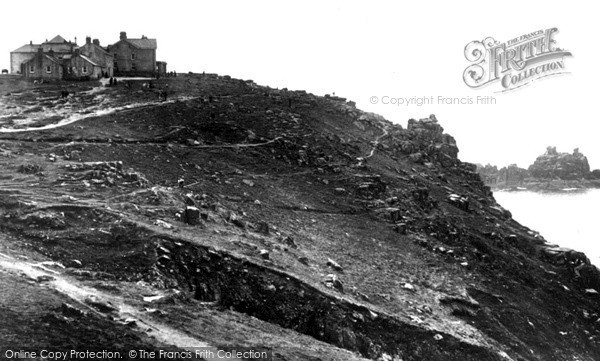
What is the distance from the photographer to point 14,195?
27281mm

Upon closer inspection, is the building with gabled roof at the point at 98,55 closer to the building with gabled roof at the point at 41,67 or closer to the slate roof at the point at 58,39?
the building with gabled roof at the point at 41,67

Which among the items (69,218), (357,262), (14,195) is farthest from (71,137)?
(357,262)

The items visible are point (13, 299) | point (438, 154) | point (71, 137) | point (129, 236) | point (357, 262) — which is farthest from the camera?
point (438, 154)

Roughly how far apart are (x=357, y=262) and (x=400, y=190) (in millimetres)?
15323

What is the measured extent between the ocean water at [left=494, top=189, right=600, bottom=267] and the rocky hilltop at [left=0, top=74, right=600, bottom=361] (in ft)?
101

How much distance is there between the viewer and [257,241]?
2991 cm

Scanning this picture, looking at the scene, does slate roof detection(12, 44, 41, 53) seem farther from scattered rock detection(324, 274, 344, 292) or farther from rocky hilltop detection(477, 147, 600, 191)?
rocky hilltop detection(477, 147, 600, 191)

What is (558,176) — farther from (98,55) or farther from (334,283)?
(334,283)

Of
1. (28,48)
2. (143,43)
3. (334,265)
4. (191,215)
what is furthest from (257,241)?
(28,48)

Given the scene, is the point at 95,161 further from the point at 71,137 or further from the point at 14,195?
the point at 14,195

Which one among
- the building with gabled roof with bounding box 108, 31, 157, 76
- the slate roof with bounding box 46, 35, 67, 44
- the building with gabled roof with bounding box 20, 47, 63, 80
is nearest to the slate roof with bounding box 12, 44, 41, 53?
the slate roof with bounding box 46, 35, 67, 44

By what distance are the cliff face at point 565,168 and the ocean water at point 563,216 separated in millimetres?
18288

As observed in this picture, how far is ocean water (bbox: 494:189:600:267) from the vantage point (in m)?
82.1

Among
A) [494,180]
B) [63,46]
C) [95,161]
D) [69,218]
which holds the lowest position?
[494,180]
